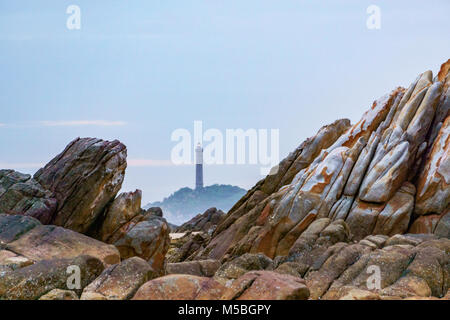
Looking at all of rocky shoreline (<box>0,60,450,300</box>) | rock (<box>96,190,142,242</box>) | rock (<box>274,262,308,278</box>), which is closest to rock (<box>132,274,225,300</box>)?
rocky shoreline (<box>0,60,450,300</box>)

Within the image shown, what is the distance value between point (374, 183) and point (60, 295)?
30500mm

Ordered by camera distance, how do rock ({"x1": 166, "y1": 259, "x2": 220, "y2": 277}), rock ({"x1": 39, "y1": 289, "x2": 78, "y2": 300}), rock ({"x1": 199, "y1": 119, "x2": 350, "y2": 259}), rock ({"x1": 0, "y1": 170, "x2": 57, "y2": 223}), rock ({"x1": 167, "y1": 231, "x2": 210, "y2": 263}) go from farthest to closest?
rock ({"x1": 167, "y1": 231, "x2": 210, "y2": 263}), rock ({"x1": 199, "y1": 119, "x2": 350, "y2": 259}), rock ({"x1": 0, "y1": 170, "x2": 57, "y2": 223}), rock ({"x1": 166, "y1": 259, "x2": 220, "y2": 277}), rock ({"x1": 39, "y1": 289, "x2": 78, "y2": 300})

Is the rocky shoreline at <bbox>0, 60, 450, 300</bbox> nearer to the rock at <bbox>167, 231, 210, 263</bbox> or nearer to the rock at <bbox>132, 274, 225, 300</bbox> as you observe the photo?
the rock at <bbox>132, 274, 225, 300</bbox>

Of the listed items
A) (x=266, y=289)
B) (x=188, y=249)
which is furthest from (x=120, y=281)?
(x=188, y=249)

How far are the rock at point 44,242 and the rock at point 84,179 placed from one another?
301 inches

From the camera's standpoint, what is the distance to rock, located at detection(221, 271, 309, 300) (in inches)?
943

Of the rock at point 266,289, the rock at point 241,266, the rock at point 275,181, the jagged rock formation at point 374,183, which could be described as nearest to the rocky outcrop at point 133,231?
the jagged rock formation at point 374,183

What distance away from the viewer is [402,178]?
47906 mm

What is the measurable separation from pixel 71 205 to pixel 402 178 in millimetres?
29747

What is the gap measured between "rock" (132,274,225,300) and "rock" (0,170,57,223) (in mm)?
24582

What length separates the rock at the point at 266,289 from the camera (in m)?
24.0

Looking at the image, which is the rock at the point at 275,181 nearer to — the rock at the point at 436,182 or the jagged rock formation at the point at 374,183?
the jagged rock formation at the point at 374,183

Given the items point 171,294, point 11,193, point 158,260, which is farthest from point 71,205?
point 171,294
